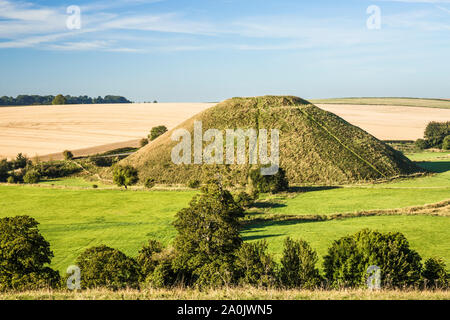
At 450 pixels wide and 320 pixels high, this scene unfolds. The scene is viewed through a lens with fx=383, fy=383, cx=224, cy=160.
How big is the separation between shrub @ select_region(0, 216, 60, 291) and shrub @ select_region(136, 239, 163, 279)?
207 inches

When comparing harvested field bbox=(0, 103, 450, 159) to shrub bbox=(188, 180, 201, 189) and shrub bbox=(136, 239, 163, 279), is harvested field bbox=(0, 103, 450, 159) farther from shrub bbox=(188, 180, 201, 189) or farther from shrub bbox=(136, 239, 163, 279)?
shrub bbox=(136, 239, 163, 279)

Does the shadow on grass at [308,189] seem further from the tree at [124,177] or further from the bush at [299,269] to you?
the bush at [299,269]

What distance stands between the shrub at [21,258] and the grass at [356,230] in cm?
1796

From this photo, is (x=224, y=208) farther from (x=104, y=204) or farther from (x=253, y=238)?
(x=104, y=204)

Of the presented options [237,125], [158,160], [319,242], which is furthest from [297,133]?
[319,242]

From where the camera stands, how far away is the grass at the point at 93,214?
38947 millimetres

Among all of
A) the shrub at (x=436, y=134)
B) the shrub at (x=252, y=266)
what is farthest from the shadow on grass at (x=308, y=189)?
the shrub at (x=436, y=134)

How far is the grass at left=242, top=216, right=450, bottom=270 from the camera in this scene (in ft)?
114

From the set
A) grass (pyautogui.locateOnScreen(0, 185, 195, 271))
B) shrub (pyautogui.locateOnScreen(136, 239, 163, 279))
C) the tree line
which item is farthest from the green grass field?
the tree line

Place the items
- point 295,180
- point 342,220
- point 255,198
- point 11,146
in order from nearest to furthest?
point 342,220 < point 255,198 < point 295,180 < point 11,146

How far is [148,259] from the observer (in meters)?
26.9

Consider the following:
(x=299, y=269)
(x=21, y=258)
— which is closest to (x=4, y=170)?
(x=21, y=258)

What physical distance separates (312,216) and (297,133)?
3939 centimetres

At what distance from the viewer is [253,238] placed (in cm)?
3916
